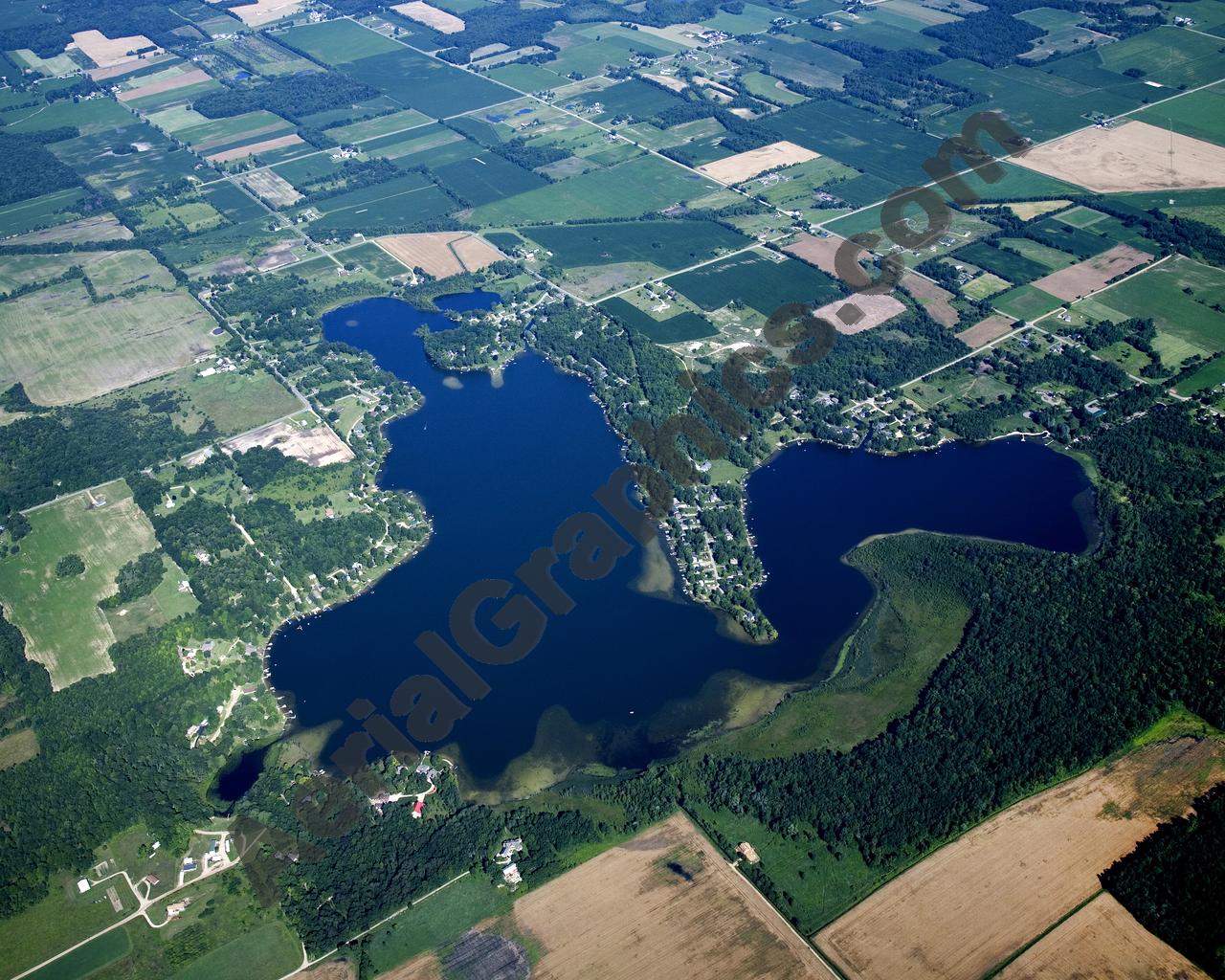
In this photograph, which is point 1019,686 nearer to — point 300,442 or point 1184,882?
point 1184,882

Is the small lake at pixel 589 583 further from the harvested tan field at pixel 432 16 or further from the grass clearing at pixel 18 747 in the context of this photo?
the harvested tan field at pixel 432 16

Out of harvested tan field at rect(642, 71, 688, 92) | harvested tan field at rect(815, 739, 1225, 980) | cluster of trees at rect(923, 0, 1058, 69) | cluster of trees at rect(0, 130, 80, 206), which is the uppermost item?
cluster of trees at rect(923, 0, 1058, 69)

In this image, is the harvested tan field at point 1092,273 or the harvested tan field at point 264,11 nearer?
the harvested tan field at point 1092,273

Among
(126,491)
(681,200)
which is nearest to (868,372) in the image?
(681,200)

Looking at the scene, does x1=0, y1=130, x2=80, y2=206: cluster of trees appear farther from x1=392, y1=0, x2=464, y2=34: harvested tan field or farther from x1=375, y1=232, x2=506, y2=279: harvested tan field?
x1=392, y1=0, x2=464, y2=34: harvested tan field

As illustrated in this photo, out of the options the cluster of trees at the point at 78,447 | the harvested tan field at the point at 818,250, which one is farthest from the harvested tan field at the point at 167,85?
the harvested tan field at the point at 818,250

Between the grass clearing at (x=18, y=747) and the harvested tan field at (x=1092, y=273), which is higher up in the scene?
the harvested tan field at (x=1092, y=273)

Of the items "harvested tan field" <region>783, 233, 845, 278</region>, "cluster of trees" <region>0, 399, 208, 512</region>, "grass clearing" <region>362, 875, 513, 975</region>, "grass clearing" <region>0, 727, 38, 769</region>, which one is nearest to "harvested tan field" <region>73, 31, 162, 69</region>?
"cluster of trees" <region>0, 399, 208, 512</region>
